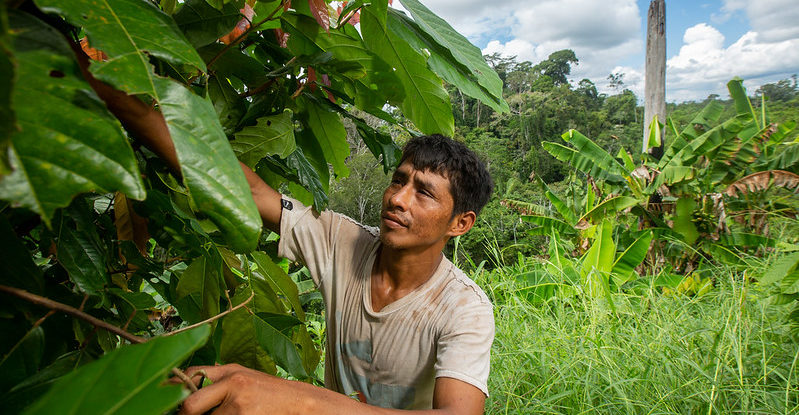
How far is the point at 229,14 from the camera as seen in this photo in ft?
1.72

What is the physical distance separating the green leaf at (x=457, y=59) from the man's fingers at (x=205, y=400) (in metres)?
0.39

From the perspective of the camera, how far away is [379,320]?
3.59 feet

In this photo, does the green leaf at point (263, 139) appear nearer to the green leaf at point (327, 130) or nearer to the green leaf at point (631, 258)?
the green leaf at point (327, 130)

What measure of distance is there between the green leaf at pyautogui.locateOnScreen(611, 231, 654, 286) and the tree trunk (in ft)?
11.2

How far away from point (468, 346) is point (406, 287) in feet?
0.80

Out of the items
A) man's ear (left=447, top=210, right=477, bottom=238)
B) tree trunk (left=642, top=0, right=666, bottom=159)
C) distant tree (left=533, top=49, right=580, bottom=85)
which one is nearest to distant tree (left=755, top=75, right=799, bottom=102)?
distant tree (left=533, top=49, right=580, bottom=85)

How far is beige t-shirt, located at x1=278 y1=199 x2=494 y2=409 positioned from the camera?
3.33 feet

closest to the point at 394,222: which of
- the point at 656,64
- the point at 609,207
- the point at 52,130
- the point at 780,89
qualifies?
the point at 52,130

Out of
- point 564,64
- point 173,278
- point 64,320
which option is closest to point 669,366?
point 173,278

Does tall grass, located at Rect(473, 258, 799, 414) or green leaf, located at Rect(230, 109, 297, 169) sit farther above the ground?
green leaf, located at Rect(230, 109, 297, 169)

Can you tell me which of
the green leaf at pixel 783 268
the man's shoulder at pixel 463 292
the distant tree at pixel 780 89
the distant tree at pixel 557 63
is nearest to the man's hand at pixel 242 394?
the man's shoulder at pixel 463 292

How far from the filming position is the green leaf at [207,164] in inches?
10.1

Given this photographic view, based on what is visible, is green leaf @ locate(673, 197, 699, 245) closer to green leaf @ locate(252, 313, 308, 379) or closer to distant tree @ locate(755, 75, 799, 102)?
green leaf @ locate(252, 313, 308, 379)

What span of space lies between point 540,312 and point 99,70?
285cm
